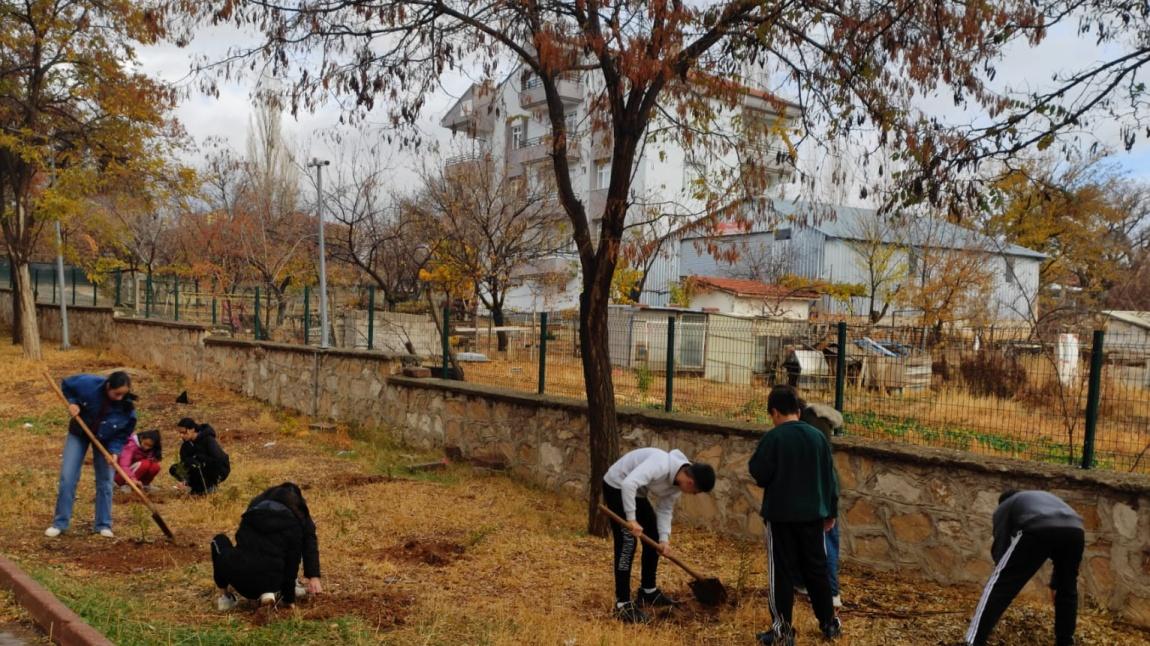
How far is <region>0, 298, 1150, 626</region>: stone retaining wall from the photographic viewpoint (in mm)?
6016

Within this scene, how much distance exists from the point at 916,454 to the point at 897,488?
0.34 meters

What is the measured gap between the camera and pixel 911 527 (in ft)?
22.9

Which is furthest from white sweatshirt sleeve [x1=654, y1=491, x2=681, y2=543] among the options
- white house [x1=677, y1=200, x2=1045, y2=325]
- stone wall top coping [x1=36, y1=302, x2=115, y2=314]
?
white house [x1=677, y1=200, x2=1045, y2=325]

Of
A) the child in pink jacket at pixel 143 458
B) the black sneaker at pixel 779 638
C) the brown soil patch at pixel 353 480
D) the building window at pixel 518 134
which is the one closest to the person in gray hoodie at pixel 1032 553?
the black sneaker at pixel 779 638

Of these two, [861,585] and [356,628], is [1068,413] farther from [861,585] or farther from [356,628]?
[356,628]

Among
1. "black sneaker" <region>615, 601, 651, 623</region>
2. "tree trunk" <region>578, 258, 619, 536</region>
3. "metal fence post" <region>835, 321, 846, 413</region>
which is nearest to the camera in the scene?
"black sneaker" <region>615, 601, 651, 623</region>

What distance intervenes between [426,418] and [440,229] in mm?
12659

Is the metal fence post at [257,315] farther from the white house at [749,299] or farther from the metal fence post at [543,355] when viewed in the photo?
the white house at [749,299]

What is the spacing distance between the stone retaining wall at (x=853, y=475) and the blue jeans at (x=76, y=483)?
14.6 feet

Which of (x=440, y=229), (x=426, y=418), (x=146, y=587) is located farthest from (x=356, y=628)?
(x=440, y=229)

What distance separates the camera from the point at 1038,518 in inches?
191

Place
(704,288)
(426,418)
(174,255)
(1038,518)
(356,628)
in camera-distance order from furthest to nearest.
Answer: (174,255), (704,288), (426,418), (356,628), (1038,518)

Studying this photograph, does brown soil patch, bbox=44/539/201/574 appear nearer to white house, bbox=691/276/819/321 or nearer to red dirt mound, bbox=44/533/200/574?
red dirt mound, bbox=44/533/200/574

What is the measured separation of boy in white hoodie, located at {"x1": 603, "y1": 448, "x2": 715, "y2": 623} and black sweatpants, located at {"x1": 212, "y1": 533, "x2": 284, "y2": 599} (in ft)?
7.13
